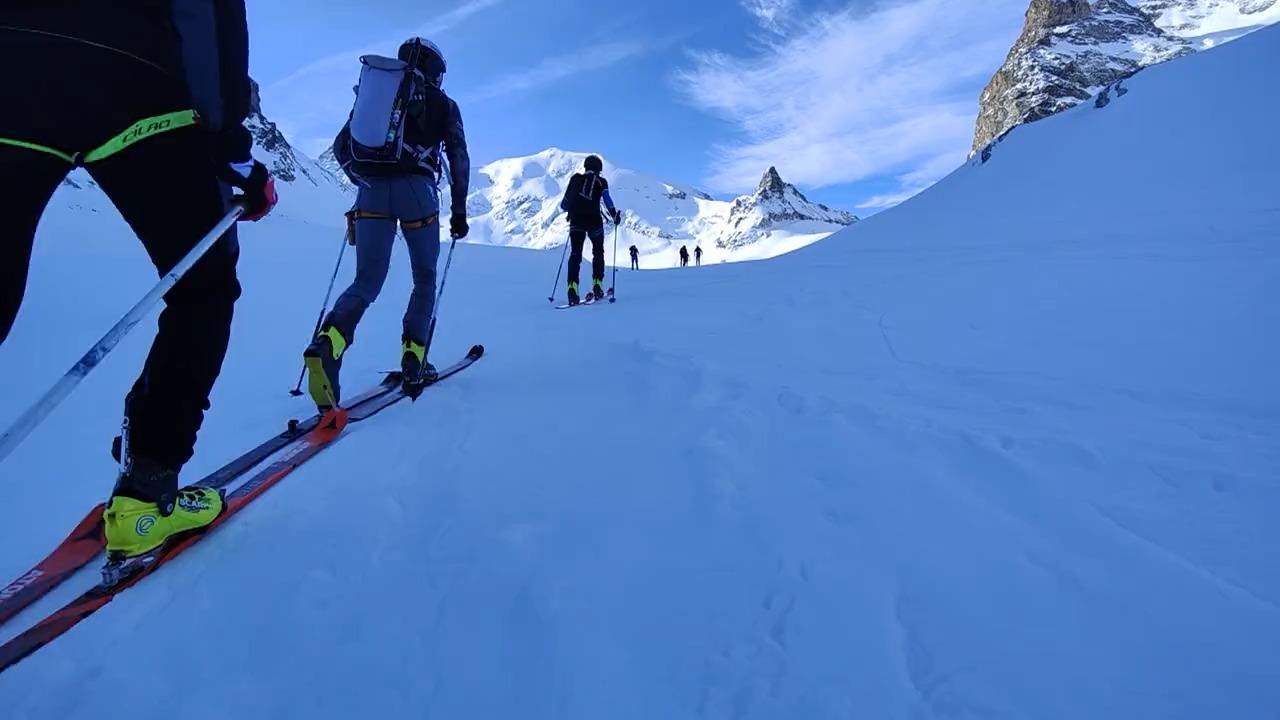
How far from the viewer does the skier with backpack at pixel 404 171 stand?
144 inches

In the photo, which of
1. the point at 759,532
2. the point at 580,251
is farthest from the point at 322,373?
the point at 580,251

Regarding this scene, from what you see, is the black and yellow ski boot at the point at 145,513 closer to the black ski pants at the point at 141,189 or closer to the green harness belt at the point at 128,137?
the black ski pants at the point at 141,189

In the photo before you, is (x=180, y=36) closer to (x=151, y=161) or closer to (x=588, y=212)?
(x=151, y=161)

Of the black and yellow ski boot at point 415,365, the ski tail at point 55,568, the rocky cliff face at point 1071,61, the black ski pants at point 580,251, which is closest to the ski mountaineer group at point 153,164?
the ski tail at point 55,568

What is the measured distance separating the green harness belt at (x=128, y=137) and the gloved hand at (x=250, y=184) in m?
0.24

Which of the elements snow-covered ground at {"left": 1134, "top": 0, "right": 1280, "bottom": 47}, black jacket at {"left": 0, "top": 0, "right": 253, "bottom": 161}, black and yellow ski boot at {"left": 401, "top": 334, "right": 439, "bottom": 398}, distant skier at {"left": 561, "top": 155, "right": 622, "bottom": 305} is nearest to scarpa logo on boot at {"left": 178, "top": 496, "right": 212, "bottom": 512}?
black jacket at {"left": 0, "top": 0, "right": 253, "bottom": 161}

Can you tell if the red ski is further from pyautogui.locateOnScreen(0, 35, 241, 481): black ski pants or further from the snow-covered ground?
the snow-covered ground

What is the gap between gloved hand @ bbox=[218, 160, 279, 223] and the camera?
1.97 metres

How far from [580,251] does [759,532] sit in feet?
25.1

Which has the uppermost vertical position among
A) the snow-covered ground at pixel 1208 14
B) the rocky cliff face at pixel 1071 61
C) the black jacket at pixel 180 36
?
the snow-covered ground at pixel 1208 14

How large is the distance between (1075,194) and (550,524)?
37.5 feet

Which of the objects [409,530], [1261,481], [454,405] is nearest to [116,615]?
[409,530]

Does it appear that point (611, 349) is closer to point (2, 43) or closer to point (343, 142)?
point (343, 142)

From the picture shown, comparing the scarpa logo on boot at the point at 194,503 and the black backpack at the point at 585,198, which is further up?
the black backpack at the point at 585,198
